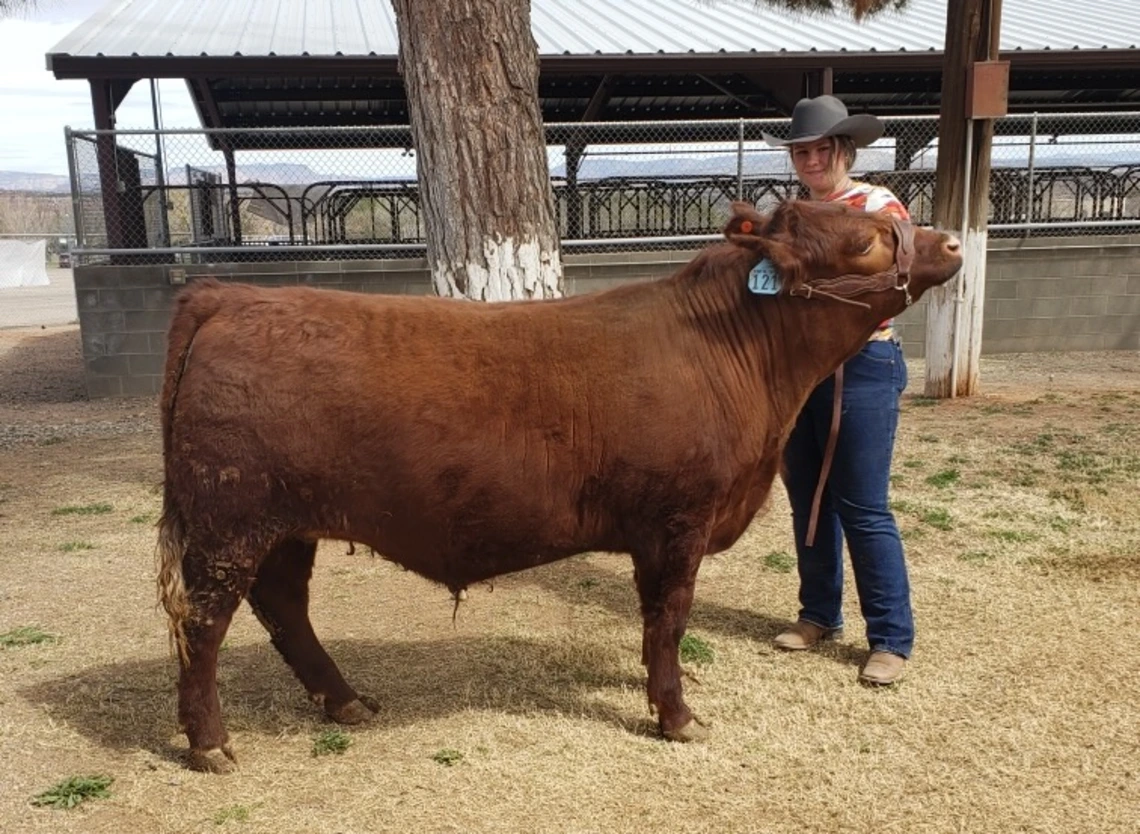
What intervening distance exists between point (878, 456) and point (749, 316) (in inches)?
34.1

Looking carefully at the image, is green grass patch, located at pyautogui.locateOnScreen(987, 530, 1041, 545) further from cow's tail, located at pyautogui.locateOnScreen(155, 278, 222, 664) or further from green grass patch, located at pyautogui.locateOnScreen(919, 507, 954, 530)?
cow's tail, located at pyautogui.locateOnScreen(155, 278, 222, 664)

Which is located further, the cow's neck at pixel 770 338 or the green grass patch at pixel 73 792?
the cow's neck at pixel 770 338

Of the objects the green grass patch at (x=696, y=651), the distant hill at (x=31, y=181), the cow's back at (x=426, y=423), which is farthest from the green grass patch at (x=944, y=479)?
the distant hill at (x=31, y=181)

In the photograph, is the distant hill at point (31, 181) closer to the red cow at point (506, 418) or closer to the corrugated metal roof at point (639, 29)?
the corrugated metal roof at point (639, 29)

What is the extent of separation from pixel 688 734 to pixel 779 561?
213 cm

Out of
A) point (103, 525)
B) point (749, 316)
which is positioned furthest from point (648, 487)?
point (103, 525)

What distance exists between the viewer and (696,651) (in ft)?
13.9

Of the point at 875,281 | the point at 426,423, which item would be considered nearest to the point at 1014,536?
the point at 875,281

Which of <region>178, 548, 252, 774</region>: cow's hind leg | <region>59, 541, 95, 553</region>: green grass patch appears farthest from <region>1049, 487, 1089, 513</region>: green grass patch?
<region>59, 541, 95, 553</region>: green grass patch

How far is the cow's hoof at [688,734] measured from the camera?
3494 millimetres

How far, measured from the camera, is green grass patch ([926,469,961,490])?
21.9ft

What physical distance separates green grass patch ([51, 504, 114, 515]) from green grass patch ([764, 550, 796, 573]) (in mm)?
4326

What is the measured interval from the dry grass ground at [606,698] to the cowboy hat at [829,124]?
7.06 feet

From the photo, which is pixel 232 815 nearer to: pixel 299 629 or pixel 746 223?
pixel 299 629
